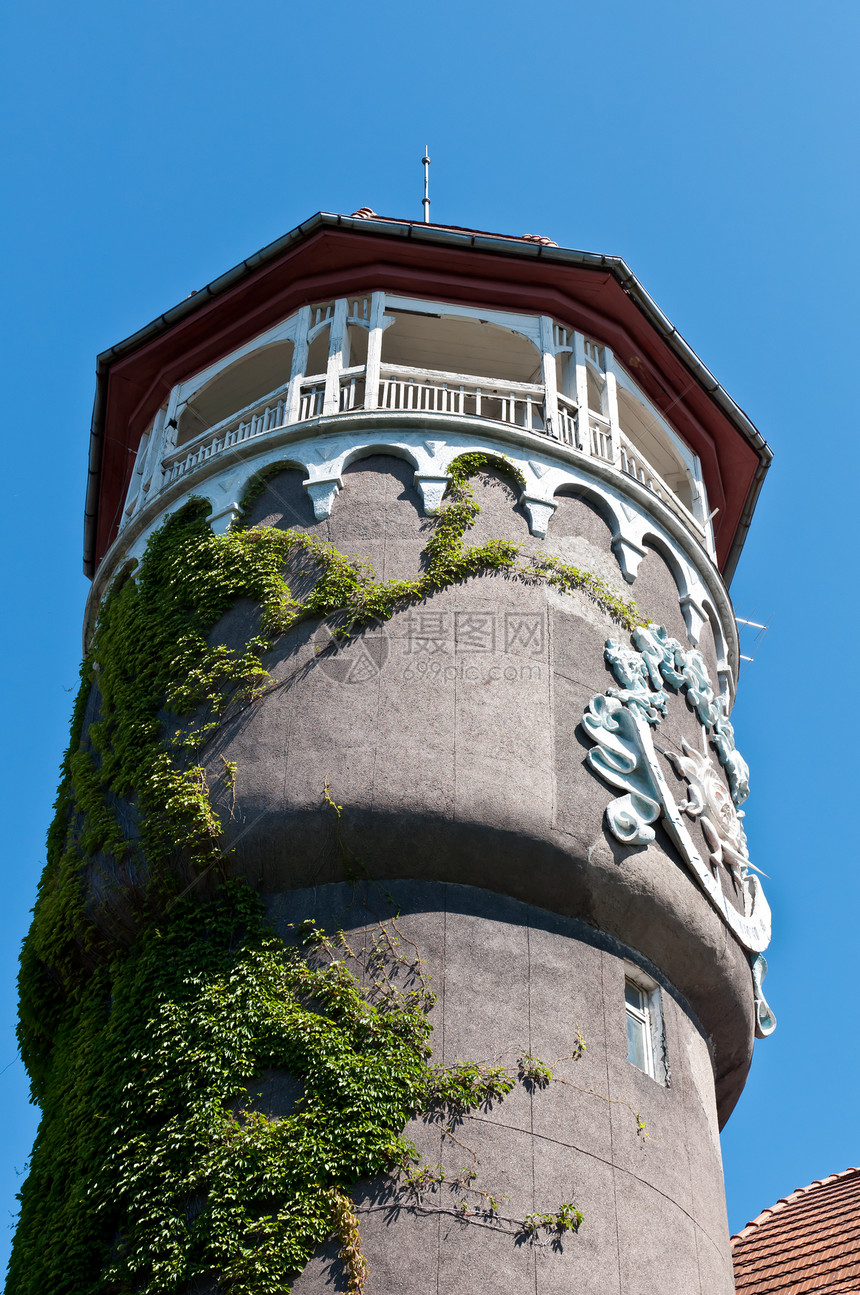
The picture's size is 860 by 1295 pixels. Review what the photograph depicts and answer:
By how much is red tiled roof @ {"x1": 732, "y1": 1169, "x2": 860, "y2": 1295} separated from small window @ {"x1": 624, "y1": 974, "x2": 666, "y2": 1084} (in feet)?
13.8

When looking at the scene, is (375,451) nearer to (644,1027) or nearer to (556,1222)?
(644,1027)

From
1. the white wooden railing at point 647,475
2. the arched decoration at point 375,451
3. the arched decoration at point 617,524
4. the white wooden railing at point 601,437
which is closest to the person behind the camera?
the arched decoration at point 375,451

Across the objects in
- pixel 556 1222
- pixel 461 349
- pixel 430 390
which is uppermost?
pixel 461 349

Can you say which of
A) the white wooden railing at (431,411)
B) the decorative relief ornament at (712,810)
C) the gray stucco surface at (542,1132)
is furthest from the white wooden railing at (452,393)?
the gray stucco surface at (542,1132)

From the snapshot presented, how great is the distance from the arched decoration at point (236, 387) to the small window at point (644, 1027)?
9.67 m

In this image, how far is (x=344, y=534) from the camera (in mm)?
16859

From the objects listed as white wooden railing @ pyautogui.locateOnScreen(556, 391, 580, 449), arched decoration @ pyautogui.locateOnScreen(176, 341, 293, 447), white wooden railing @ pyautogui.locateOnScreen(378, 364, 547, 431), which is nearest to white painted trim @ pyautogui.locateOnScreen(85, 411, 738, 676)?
white wooden railing @ pyautogui.locateOnScreen(378, 364, 547, 431)

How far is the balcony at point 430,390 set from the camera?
18.4m

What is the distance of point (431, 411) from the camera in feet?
58.4

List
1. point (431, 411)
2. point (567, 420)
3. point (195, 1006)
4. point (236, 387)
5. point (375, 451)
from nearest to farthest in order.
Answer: point (195, 1006) < point (375, 451) < point (431, 411) < point (567, 420) < point (236, 387)

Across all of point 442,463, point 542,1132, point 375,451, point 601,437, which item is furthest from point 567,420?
point 542,1132

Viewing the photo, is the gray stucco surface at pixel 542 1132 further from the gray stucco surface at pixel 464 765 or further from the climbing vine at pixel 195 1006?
the gray stucco surface at pixel 464 765

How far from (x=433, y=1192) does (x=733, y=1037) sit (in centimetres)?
490

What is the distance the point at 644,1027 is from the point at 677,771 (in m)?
2.94
